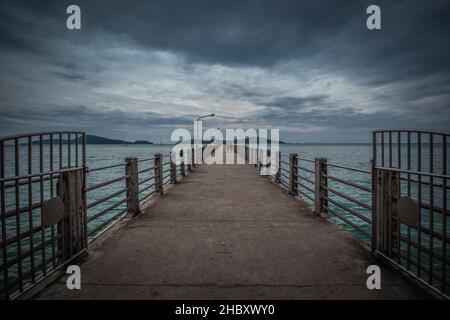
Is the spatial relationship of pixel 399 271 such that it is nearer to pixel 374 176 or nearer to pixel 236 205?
pixel 374 176

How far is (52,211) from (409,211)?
4524 mm

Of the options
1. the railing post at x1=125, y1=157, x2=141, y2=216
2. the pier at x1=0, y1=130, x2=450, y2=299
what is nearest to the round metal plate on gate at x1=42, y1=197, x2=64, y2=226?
the pier at x1=0, y1=130, x2=450, y2=299

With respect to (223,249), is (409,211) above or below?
above

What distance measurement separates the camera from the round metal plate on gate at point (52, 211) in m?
3.21

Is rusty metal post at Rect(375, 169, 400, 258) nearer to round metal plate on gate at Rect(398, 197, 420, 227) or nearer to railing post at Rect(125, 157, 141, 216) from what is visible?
round metal plate on gate at Rect(398, 197, 420, 227)

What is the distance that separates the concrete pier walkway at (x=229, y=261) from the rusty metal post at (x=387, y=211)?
0.31 metres

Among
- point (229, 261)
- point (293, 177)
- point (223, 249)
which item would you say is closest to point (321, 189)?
point (293, 177)

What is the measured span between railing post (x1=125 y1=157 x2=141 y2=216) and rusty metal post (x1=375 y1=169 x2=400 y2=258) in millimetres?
5098

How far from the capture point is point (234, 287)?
3.08 m

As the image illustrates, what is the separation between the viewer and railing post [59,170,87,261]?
11.9ft

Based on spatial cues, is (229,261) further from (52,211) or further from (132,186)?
(132,186)

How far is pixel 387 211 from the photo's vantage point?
3.68 meters
